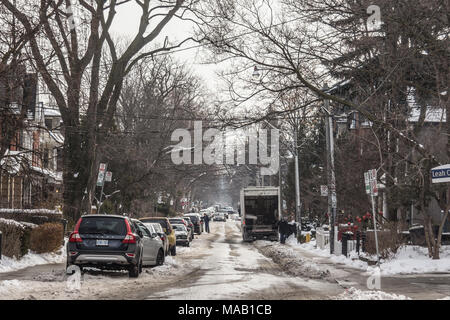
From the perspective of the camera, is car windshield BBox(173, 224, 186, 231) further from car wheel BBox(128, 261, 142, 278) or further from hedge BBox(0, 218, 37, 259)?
car wheel BBox(128, 261, 142, 278)

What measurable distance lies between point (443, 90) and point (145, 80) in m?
34.5

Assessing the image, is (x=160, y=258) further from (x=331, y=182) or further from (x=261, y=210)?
(x=261, y=210)

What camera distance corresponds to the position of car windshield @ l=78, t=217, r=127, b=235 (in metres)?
16.6

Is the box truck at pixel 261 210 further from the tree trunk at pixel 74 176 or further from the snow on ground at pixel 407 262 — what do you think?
the snow on ground at pixel 407 262

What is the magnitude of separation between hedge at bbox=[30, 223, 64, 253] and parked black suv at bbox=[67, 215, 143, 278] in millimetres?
6092

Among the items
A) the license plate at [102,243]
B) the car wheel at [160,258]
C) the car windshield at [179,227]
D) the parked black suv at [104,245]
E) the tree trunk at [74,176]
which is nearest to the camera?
the parked black suv at [104,245]

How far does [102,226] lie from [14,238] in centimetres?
480

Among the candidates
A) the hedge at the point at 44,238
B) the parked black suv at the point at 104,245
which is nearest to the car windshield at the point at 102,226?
the parked black suv at the point at 104,245

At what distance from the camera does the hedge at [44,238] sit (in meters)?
22.2

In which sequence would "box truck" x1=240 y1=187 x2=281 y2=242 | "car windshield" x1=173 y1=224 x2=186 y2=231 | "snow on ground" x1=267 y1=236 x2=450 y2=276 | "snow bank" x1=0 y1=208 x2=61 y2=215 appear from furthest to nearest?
1. "box truck" x1=240 y1=187 x2=281 y2=242
2. "car windshield" x1=173 y1=224 x2=186 y2=231
3. "snow bank" x1=0 y1=208 x2=61 y2=215
4. "snow on ground" x1=267 y1=236 x2=450 y2=276

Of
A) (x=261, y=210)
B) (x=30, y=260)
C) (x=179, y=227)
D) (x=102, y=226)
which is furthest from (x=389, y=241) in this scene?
(x=261, y=210)

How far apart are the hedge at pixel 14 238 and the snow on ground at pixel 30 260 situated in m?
0.20

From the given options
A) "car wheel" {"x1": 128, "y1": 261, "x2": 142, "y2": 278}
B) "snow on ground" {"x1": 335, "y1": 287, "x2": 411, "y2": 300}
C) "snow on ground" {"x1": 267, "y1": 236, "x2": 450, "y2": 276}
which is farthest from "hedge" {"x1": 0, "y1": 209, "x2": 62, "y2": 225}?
"snow on ground" {"x1": 335, "y1": 287, "x2": 411, "y2": 300}
